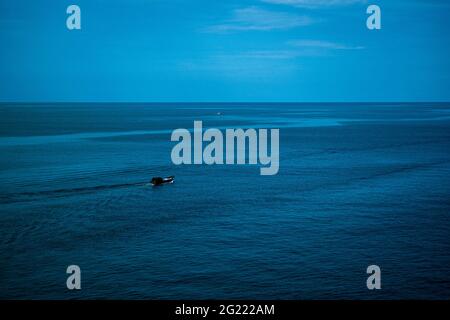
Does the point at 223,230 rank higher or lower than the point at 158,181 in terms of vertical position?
lower

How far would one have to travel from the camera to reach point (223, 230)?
38.2m

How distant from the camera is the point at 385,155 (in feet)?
272

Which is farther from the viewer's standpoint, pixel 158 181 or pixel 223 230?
pixel 158 181

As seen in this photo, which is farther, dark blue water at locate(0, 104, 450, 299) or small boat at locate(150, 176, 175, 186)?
small boat at locate(150, 176, 175, 186)

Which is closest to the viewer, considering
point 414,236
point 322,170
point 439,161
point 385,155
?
point 414,236

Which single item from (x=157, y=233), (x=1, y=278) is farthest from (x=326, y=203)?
(x=1, y=278)

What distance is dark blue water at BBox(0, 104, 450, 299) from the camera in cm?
2853

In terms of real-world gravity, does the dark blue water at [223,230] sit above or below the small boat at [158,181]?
below

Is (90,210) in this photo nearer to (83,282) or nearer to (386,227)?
(83,282)

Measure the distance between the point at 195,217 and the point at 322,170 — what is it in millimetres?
28964

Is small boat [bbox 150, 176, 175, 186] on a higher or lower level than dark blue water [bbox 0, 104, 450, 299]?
higher

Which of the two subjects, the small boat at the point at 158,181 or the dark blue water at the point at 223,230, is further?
the small boat at the point at 158,181

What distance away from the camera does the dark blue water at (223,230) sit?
28.5 m

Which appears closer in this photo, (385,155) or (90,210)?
(90,210)
